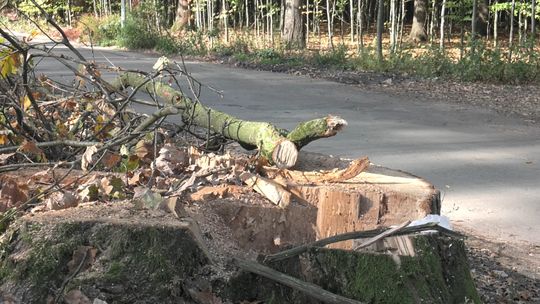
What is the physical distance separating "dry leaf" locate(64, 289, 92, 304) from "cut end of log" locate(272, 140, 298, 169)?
1.74 m

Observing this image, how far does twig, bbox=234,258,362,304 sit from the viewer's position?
299cm

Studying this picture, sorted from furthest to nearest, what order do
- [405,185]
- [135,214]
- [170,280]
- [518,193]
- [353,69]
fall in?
[353,69], [518,193], [405,185], [135,214], [170,280]

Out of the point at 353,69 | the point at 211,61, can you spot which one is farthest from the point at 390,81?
the point at 211,61

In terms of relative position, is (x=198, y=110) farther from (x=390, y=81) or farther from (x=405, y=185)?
(x=390, y=81)

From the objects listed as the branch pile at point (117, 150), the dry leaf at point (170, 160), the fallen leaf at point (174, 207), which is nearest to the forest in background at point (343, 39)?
the branch pile at point (117, 150)

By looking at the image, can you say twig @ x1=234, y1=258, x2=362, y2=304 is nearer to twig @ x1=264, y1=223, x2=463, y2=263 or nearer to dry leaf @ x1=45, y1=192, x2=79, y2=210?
twig @ x1=264, y1=223, x2=463, y2=263

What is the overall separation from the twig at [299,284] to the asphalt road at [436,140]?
3.64 m

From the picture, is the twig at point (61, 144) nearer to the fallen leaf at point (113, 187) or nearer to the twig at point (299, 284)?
the fallen leaf at point (113, 187)

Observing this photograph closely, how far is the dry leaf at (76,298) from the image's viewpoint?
2.89m

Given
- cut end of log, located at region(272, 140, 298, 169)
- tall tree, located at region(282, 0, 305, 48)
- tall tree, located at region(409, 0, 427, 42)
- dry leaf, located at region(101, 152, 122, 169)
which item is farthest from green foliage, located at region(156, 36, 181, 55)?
cut end of log, located at region(272, 140, 298, 169)

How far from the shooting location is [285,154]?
4.37 meters

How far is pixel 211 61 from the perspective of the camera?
74.7 ft

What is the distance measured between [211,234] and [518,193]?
509 cm

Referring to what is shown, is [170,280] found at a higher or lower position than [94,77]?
lower
